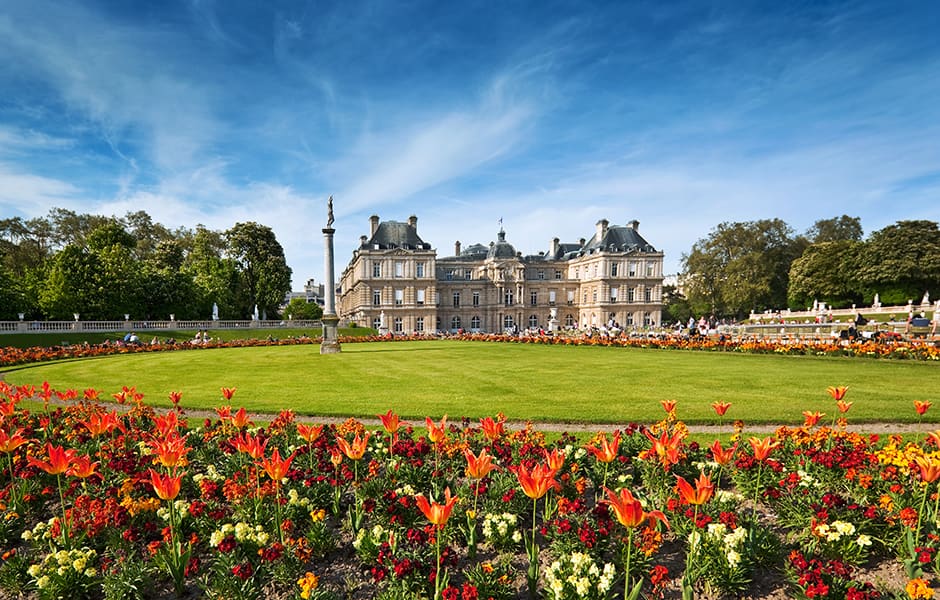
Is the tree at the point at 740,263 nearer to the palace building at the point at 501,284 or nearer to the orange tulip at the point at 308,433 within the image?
the palace building at the point at 501,284

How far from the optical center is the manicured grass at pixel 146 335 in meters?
29.1

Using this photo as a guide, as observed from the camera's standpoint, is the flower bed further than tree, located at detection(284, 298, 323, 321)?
No

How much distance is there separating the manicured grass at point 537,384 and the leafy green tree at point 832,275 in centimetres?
4266

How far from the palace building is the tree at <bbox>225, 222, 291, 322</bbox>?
40.4 feet

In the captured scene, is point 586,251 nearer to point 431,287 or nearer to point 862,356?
point 431,287

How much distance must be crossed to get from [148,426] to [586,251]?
231ft

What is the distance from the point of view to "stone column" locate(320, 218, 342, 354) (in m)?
24.6

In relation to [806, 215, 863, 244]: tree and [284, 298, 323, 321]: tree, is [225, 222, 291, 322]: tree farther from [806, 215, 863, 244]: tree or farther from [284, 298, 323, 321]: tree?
[806, 215, 863, 244]: tree

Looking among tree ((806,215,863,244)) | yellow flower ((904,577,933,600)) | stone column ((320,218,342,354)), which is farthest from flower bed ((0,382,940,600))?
tree ((806,215,863,244))

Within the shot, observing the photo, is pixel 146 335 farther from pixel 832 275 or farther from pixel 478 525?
pixel 832 275

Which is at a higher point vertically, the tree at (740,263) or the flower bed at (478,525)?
the tree at (740,263)

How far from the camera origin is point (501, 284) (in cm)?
7000

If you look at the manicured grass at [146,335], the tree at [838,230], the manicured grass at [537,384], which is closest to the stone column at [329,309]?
the manicured grass at [537,384]

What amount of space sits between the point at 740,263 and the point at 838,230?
2006 cm
